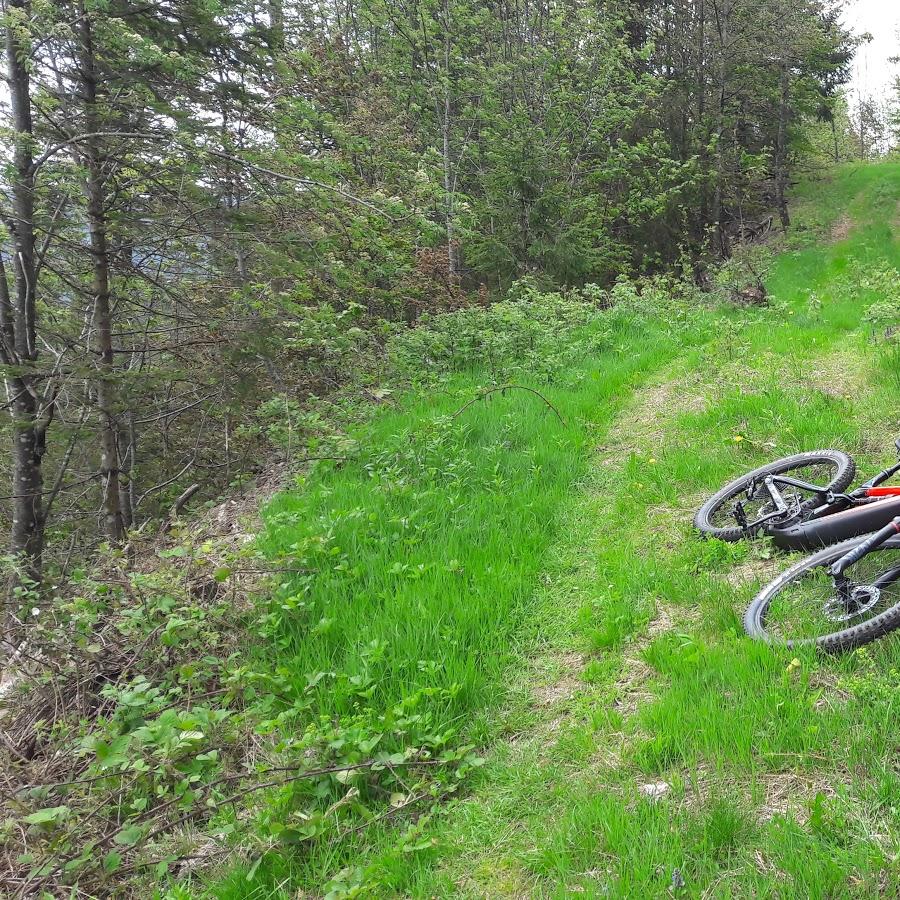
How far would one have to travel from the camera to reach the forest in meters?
2.48

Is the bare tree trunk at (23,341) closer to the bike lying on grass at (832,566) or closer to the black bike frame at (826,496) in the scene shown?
the bike lying on grass at (832,566)

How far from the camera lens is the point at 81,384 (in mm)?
5969

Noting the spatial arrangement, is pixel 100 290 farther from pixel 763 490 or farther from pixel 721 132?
pixel 721 132

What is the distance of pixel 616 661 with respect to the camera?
329 cm

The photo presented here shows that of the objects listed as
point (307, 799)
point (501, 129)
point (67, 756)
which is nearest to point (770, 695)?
point (307, 799)

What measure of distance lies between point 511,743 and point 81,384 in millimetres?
5337

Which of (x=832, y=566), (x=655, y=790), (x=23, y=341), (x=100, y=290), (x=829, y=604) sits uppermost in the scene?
(x=100, y=290)

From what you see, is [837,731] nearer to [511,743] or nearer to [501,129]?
[511,743]

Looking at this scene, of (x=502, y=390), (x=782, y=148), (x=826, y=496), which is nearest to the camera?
(x=826, y=496)

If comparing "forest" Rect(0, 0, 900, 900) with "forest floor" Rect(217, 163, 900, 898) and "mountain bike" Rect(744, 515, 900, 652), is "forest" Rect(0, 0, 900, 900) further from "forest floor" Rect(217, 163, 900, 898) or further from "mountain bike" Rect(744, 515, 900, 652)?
"mountain bike" Rect(744, 515, 900, 652)

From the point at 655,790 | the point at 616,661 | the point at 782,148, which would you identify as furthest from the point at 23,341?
the point at 782,148

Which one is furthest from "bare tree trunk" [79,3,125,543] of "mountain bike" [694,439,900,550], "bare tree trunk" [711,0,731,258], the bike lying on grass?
"bare tree trunk" [711,0,731,258]

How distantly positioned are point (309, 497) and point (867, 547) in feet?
13.8

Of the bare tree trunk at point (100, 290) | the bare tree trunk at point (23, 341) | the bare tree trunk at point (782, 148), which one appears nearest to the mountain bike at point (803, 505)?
the bare tree trunk at point (100, 290)
